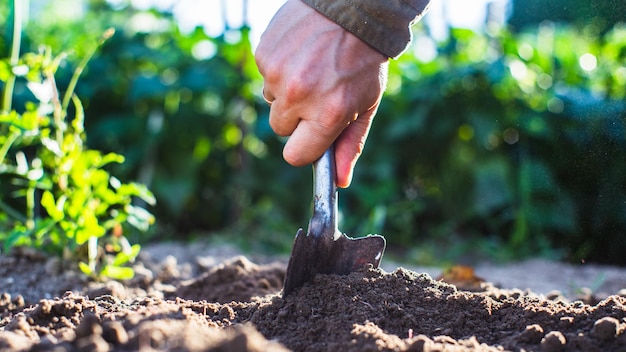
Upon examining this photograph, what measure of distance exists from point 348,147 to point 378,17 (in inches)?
15.9

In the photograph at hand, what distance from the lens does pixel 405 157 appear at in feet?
16.7

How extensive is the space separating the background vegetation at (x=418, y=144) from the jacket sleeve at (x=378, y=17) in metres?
2.20

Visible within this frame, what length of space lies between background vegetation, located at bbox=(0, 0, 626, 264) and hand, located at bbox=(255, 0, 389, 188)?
2.20 metres

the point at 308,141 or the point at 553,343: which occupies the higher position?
the point at 308,141

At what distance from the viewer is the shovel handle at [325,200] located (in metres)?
2.04

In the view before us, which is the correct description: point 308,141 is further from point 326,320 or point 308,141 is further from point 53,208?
point 53,208

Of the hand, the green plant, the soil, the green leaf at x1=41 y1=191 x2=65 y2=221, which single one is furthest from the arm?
the green leaf at x1=41 y1=191 x2=65 y2=221

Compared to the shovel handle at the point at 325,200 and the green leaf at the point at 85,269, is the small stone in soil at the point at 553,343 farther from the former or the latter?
the green leaf at the point at 85,269

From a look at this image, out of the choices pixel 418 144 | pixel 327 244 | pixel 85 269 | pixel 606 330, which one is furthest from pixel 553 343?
pixel 418 144

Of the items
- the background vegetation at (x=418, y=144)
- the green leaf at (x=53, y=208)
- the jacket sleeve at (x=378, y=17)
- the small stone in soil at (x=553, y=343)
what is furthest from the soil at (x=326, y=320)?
the background vegetation at (x=418, y=144)

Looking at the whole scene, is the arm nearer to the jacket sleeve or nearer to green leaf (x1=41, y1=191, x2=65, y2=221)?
the jacket sleeve

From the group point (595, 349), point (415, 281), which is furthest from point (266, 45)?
point (595, 349)

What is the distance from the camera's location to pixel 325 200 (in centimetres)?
205

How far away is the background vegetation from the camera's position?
14.5ft
